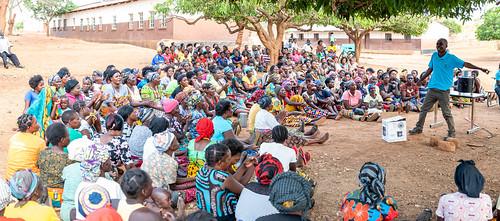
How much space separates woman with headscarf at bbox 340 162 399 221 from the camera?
12.7 ft

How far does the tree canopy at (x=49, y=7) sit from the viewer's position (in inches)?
1784

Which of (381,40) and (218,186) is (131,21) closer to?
(381,40)

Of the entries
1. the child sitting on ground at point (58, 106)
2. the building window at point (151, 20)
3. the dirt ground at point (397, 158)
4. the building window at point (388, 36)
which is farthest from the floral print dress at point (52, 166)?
the building window at point (388, 36)

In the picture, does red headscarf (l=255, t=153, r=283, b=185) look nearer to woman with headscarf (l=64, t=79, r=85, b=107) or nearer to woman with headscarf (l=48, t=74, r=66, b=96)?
woman with headscarf (l=64, t=79, r=85, b=107)

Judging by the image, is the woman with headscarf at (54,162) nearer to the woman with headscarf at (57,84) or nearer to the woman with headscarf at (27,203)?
the woman with headscarf at (27,203)

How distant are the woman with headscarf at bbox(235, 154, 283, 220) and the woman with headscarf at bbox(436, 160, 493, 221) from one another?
1.39m

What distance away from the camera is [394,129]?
8508 mm

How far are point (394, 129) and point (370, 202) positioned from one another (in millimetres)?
4898

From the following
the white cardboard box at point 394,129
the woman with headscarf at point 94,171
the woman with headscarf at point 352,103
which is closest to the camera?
the woman with headscarf at point 94,171

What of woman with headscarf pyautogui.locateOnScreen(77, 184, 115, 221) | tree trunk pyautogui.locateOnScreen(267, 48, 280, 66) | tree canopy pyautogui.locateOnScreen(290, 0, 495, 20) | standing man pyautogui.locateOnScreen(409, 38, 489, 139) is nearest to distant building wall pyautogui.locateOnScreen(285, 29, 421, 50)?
tree trunk pyautogui.locateOnScreen(267, 48, 280, 66)

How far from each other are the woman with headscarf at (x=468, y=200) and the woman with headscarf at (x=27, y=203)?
9.68ft

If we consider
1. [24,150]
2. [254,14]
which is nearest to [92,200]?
[24,150]

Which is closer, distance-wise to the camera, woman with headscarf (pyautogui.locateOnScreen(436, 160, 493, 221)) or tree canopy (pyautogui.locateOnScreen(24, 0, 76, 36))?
woman with headscarf (pyautogui.locateOnScreen(436, 160, 493, 221))

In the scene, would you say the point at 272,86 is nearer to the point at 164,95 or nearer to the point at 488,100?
the point at 164,95
